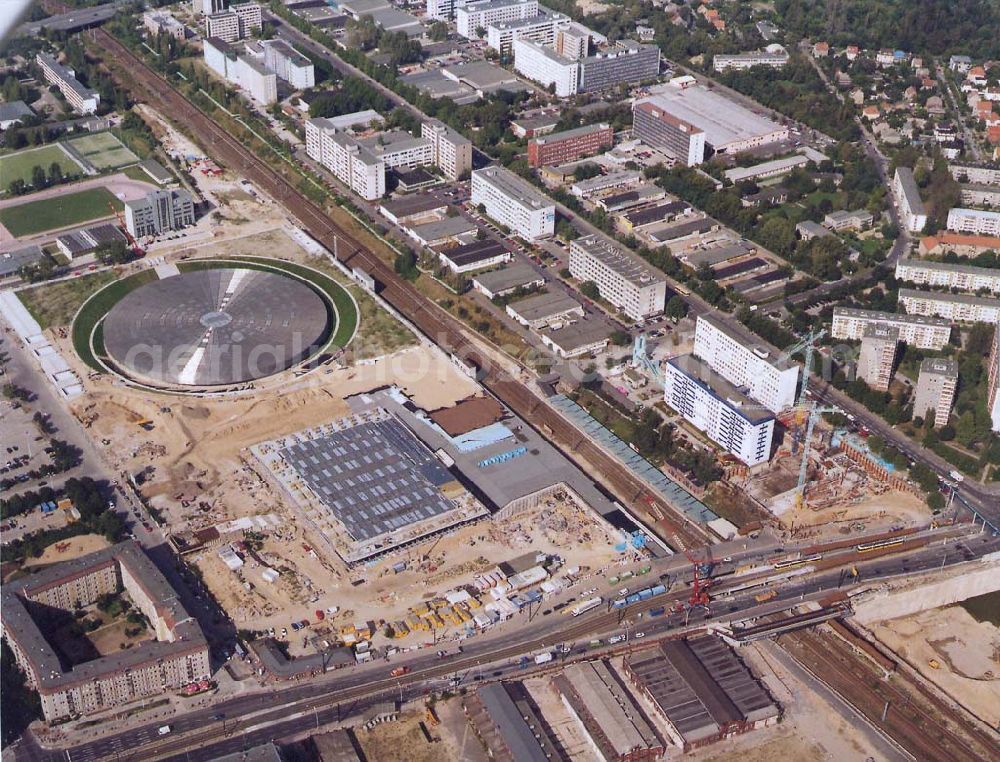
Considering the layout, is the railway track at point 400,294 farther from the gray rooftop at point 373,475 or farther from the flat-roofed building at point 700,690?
the gray rooftop at point 373,475

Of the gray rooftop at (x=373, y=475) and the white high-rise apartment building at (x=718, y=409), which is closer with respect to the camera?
the gray rooftop at (x=373, y=475)

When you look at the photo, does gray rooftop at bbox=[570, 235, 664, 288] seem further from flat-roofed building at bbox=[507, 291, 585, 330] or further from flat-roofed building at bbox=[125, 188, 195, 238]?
flat-roofed building at bbox=[125, 188, 195, 238]

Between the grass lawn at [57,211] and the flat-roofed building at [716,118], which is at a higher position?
the flat-roofed building at [716,118]

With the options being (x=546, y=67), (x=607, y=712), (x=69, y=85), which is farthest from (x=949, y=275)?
(x=69, y=85)

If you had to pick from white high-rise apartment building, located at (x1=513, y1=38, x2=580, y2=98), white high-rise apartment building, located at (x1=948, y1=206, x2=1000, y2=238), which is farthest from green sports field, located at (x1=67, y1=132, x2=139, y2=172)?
white high-rise apartment building, located at (x1=948, y1=206, x2=1000, y2=238)

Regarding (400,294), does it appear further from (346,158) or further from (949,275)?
(949,275)

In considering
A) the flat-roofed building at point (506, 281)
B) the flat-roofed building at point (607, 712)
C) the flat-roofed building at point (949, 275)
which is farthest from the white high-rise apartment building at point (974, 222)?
the flat-roofed building at point (607, 712)
